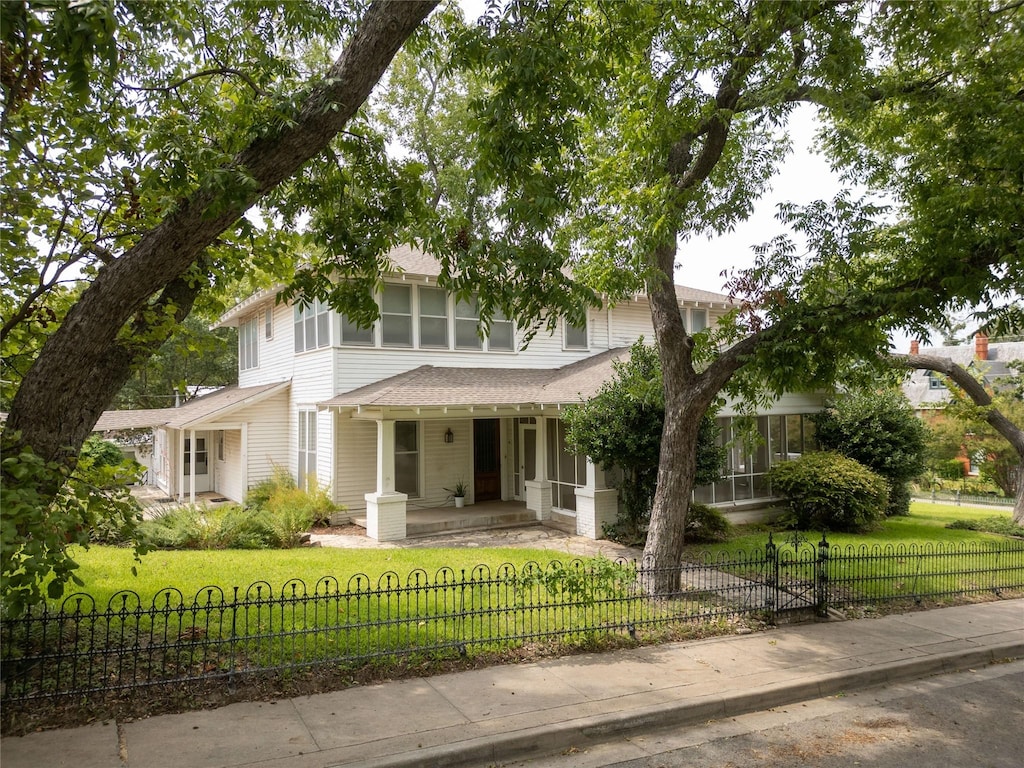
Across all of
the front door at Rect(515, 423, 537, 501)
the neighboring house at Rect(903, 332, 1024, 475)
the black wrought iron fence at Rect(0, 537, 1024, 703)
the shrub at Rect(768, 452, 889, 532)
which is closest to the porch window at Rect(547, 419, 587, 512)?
the front door at Rect(515, 423, 537, 501)

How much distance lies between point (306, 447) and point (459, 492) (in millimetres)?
4644

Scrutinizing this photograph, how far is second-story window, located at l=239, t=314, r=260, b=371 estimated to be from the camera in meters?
23.4

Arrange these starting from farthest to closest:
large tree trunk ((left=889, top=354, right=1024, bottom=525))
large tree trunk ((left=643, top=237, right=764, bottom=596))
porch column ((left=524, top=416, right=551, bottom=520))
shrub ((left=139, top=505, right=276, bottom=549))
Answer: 1. large tree trunk ((left=889, top=354, right=1024, bottom=525))
2. porch column ((left=524, top=416, right=551, bottom=520))
3. shrub ((left=139, top=505, right=276, bottom=549))
4. large tree trunk ((left=643, top=237, right=764, bottom=596))

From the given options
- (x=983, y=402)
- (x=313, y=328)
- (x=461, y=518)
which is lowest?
(x=461, y=518)

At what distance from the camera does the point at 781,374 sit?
862 centimetres

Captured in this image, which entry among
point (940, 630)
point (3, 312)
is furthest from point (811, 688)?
point (3, 312)

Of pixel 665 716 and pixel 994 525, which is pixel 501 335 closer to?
pixel 665 716

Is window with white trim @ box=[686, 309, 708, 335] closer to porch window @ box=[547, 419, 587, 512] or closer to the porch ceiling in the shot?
the porch ceiling

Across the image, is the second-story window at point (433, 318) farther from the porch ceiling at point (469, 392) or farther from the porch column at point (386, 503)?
the porch column at point (386, 503)

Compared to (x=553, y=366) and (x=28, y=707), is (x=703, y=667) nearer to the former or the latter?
(x=28, y=707)

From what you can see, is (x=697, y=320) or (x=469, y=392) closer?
(x=469, y=392)

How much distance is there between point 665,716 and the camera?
615cm

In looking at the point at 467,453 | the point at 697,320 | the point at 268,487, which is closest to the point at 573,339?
the point at 697,320

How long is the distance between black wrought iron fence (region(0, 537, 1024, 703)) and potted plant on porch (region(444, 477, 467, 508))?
6.95m
